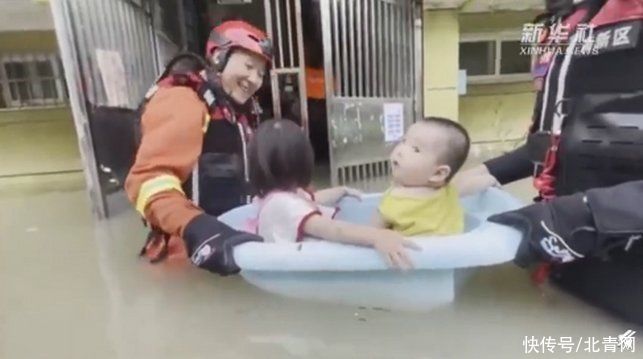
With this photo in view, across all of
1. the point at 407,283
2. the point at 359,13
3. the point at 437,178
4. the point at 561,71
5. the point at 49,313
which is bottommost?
the point at 49,313

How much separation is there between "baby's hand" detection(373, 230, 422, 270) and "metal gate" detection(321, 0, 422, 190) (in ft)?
3.65

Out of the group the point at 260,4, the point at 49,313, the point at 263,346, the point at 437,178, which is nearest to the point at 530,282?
the point at 437,178

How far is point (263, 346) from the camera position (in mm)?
830

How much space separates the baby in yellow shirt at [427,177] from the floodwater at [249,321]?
0.13 m

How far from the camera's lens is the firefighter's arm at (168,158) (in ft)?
3.18

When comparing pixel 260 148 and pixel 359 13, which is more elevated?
pixel 359 13

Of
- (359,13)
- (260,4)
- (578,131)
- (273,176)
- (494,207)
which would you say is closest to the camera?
(578,131)

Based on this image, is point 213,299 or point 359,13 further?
point 359,13

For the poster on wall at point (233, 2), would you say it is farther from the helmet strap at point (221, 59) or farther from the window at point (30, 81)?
the helmet strap at point (221, 59)

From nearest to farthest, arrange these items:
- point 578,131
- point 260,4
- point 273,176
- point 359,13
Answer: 1. point 578,131
2. point 273,176
3. point 359,13
4. point 260,4

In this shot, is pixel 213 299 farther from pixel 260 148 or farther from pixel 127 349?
pixel 260 148

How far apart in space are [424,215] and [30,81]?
2.16m

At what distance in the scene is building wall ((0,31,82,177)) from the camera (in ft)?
7.69

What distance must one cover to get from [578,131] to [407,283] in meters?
0.34
